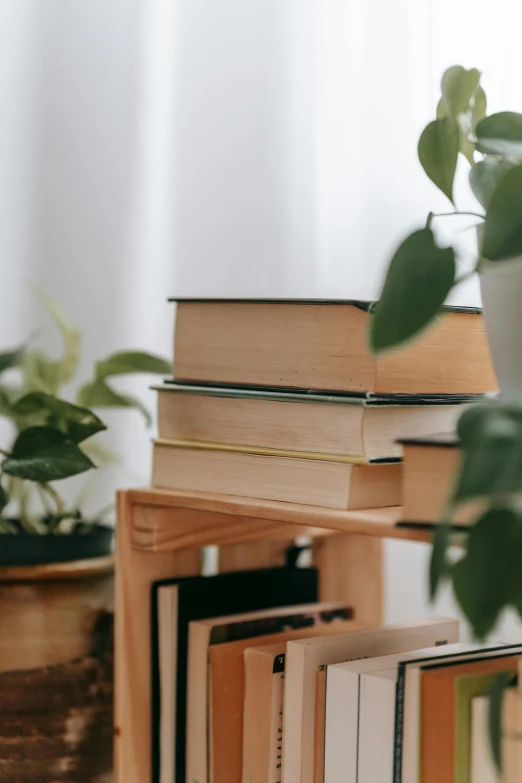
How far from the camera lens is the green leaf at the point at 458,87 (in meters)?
0.75

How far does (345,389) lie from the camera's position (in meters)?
0.82

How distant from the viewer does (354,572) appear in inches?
45.8

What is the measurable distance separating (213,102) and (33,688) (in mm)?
748

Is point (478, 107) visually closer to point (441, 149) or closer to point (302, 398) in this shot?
point (441, 149)

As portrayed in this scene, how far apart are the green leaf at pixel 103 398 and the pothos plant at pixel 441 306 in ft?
1.59

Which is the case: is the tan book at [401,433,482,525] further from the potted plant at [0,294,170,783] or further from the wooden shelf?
the potted plant at [0,294,170,783]

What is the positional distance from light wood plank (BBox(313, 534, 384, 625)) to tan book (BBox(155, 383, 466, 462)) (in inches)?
12.6

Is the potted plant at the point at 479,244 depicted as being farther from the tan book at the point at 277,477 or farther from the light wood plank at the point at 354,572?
the light wood plank at the point at 354,572

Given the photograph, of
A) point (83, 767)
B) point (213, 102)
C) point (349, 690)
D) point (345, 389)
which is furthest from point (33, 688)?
point (213, 102)

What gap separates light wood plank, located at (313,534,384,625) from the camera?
1149 millimetres

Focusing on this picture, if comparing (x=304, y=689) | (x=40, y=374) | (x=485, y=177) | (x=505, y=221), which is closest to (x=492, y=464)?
(x=505, y=221)

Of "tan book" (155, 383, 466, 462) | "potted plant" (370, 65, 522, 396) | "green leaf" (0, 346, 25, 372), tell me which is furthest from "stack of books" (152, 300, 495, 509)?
"green leaf" (0, 346, 25, 372)

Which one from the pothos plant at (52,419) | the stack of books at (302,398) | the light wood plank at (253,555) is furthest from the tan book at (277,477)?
the light wood plank at (253,555)

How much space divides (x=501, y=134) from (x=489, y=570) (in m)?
0.33
